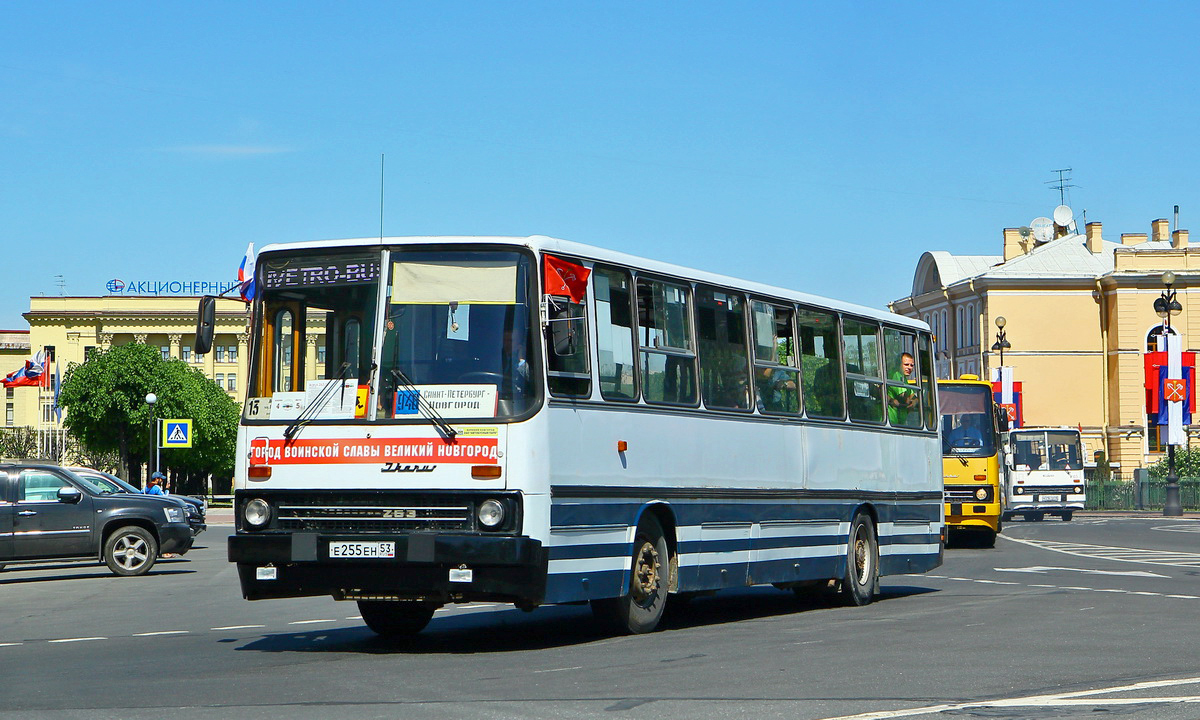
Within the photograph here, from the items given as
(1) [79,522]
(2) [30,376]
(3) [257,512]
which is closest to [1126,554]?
(1) [79,522]

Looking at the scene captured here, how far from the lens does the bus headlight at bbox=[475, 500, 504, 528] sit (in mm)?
11383

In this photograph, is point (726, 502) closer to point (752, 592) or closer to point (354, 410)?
point (354, 410)

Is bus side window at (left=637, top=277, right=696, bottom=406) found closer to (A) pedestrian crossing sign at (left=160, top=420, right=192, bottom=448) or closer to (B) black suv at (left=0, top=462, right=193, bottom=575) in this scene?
(B) black suv at (left=0, top=462, right=193, bottom=575)

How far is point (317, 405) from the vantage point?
1188 centimetres

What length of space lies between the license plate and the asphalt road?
72cm

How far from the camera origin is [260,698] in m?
9.26

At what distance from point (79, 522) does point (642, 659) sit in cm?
1482

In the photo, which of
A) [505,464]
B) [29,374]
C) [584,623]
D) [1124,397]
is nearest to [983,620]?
[584,623]

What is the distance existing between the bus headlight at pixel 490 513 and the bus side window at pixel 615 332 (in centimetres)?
143

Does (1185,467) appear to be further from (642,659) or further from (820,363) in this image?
(642,659)

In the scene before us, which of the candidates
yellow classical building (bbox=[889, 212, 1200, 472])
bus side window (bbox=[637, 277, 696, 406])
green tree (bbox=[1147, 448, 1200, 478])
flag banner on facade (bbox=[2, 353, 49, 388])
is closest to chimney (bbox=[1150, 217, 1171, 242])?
yellow classical building (bbox=[889, 212, 1200, 472])


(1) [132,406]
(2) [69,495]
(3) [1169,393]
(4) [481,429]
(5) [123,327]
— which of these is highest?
(5) [123,327]

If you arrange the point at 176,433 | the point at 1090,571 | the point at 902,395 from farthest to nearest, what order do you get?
the point at 176,433, the point at 1090,571, the point at 902,395

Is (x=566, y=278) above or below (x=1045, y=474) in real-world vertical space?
above
